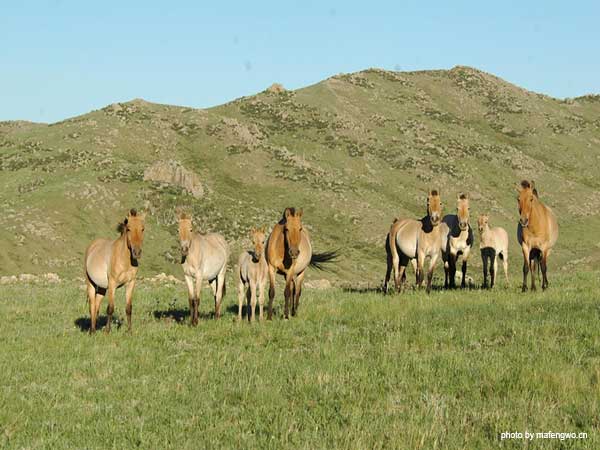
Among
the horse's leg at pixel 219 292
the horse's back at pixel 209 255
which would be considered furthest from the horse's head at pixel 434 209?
the horse's leg at pixel 219 292

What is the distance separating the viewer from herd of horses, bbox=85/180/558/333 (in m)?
14.5

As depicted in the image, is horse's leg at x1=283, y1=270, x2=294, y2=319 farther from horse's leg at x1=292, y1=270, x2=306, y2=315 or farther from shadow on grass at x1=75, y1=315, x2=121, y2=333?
shadow on grass at x1=75, y1=315, x2=121, y2=333

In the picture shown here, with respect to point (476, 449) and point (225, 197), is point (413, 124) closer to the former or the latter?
point (225, 197)

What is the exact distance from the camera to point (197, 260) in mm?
15633

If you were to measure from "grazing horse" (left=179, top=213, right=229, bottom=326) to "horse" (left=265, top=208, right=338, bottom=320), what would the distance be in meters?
1.29

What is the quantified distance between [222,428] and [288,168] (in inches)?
2579

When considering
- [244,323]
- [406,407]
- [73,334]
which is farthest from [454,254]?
[406,407]

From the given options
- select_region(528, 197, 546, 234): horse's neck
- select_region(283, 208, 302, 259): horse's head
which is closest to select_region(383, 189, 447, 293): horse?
select_region(528, 197, 546, 234): horse's neck

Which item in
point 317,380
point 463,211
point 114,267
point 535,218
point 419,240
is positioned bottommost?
point 317,380

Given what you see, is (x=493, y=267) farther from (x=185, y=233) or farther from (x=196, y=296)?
(x=185, y=233)

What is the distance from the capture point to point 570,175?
284ft

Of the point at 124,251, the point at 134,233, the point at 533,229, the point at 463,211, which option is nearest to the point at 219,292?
the point at 124,251

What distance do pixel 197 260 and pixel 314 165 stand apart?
60.1 metres

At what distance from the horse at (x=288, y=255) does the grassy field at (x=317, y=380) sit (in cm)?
85
